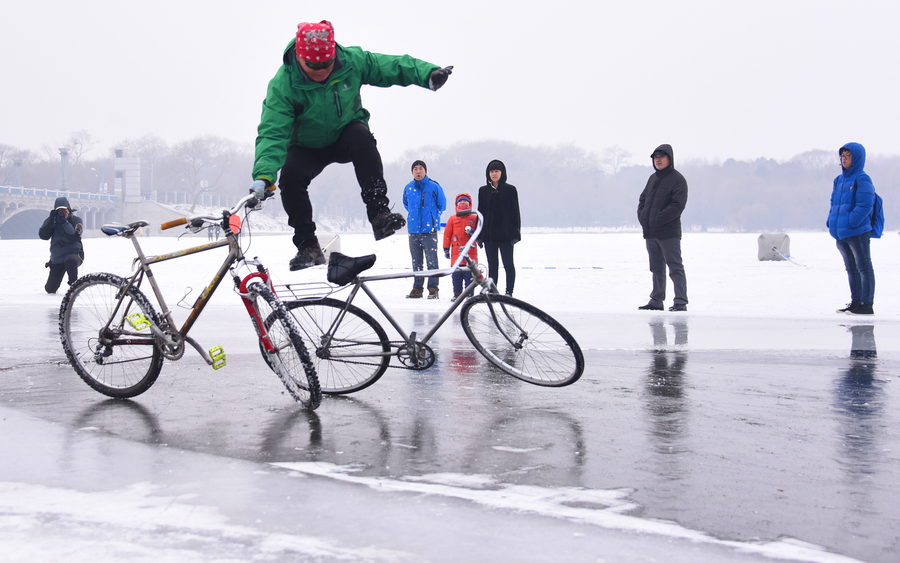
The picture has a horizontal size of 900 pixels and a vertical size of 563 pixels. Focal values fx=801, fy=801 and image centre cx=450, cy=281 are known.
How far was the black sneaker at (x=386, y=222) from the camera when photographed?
474cm

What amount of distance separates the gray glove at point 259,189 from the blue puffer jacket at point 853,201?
701 cm

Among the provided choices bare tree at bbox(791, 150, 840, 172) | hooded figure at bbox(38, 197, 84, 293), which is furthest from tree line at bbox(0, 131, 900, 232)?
hooded figure at bbox(38, 197, 84, 293)

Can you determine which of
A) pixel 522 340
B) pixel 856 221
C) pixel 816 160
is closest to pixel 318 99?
pixel 522 340

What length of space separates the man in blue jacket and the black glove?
6.18m

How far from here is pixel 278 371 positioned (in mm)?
4227

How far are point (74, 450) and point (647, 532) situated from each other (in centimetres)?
240

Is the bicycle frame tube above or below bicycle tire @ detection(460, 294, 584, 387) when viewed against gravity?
above

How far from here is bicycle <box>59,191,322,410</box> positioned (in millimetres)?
4172

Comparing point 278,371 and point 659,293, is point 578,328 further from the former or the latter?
point 278,371

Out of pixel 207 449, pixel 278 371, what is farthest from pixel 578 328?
pixel 207 449

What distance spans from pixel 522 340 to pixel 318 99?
181cm

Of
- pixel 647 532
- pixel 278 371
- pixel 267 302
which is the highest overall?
pixel 267 302

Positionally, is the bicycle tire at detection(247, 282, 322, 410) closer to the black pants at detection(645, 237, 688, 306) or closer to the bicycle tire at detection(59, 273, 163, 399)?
the bicycle tire at detection(59, 273, 163, 399)

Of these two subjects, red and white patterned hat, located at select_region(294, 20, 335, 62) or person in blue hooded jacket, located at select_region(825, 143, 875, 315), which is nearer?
red and white patterned hat, located at select_region(294, 20, 335, 62)
